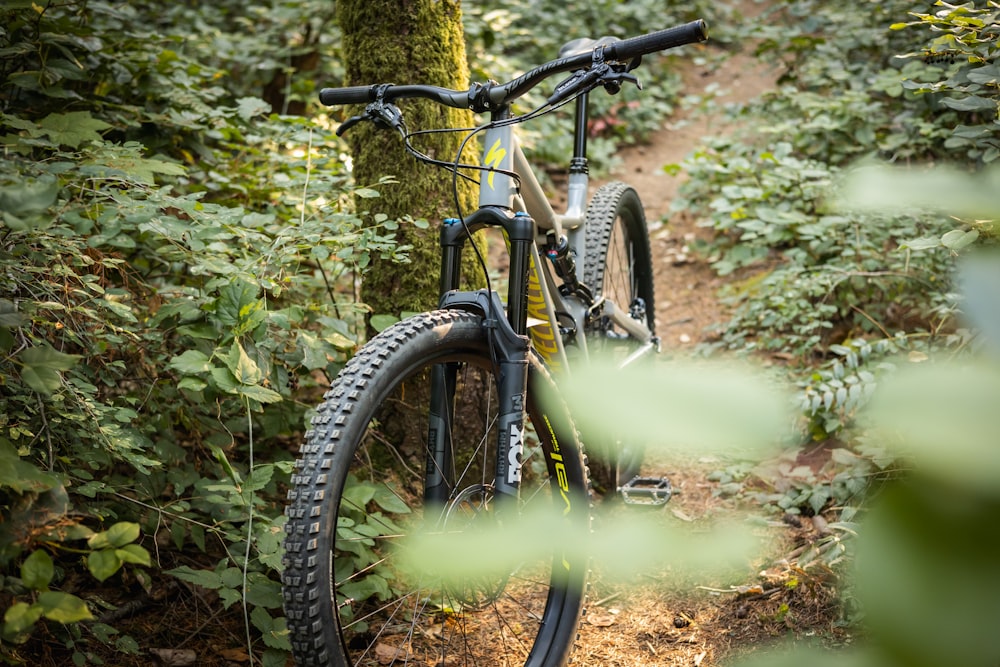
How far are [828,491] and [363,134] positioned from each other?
1918 millimetres

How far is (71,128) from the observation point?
6.64 feet

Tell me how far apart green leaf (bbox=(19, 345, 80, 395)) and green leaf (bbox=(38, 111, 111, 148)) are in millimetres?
973

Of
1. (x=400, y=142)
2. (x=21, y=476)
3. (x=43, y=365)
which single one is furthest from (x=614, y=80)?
(x=21, y=476)

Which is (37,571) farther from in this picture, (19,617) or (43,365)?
(43,365)

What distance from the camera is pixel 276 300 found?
92.1 inches

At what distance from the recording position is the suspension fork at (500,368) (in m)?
1.68

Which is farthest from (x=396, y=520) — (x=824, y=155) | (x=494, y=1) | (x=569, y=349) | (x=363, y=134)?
(x=494, y=1)

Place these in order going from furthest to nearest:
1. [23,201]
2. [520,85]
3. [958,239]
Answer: [958,239], [520,85], [23,201]

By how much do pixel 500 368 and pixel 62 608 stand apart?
0.96m

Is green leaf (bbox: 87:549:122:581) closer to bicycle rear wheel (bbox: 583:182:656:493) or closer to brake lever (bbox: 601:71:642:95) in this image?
brake lever (bbox: 601:71:642:95)

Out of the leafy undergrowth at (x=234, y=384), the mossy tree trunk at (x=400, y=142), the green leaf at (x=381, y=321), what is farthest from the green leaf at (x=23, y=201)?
the mossy tree trunk at (x=400, y=142)

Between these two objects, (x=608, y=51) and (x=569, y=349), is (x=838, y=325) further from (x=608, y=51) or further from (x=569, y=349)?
(x=608, y=51)

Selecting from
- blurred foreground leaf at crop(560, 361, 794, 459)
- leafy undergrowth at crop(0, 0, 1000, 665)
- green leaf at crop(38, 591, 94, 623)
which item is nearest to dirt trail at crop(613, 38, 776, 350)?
leafy undergrowth at crop(0, 0, 1000, 665)

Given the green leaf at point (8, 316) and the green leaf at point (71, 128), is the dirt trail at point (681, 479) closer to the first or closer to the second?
the green leaf at point (8, 316)
